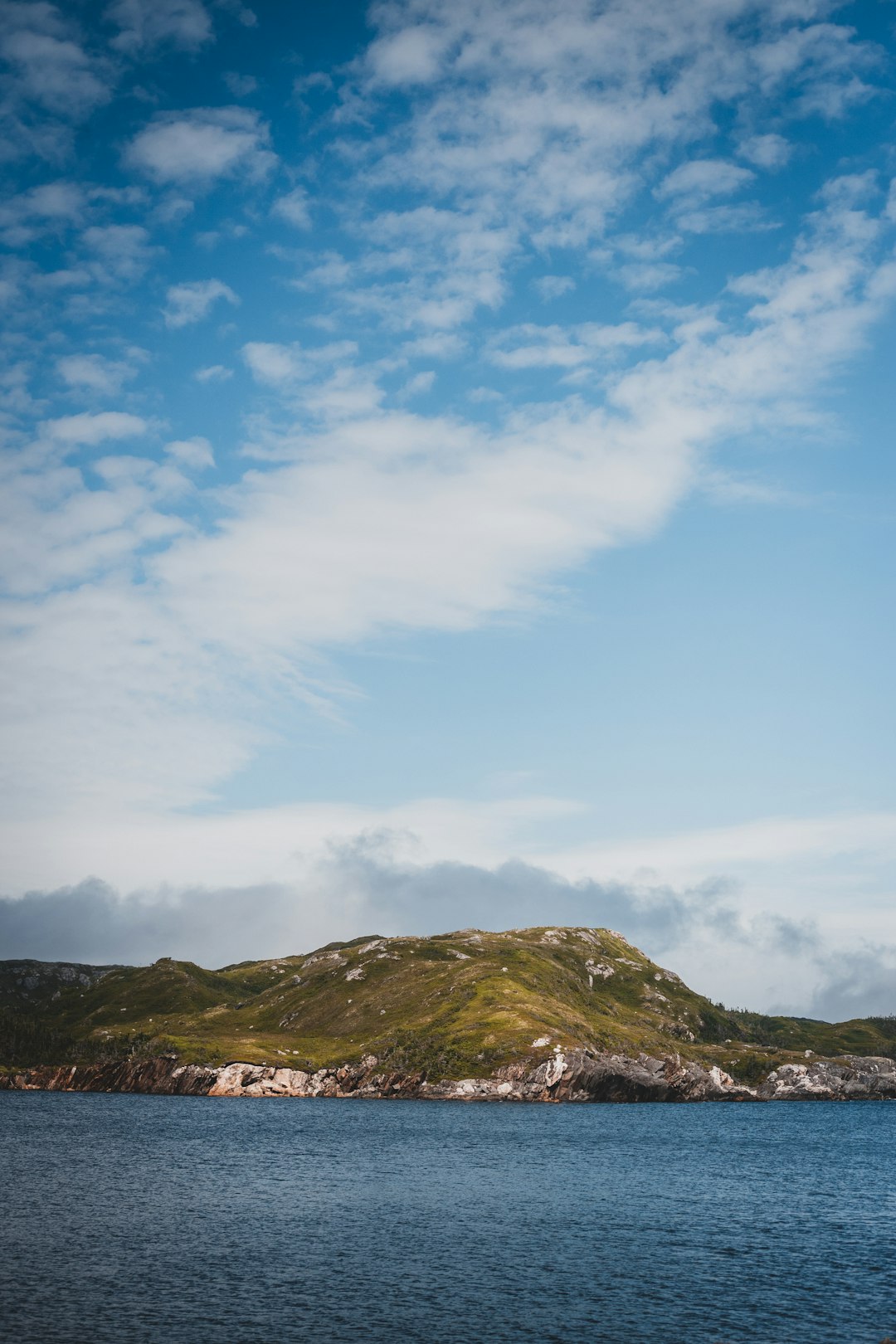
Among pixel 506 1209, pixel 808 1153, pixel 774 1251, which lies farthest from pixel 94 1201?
pixel 808 1153

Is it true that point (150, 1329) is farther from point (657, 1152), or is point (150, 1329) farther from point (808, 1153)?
point (808, 1153)

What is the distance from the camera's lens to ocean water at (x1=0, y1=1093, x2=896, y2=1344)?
61.1 m

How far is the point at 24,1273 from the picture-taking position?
69125mm

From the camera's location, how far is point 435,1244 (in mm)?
84312

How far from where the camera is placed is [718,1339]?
5859cm

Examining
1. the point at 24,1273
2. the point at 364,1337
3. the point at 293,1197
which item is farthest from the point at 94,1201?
the point at 364,1337

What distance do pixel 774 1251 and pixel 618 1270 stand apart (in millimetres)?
18843

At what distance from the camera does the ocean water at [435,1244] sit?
6106 cm

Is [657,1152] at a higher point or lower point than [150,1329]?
lower

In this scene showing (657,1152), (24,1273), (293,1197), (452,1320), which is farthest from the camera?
(657,1152)

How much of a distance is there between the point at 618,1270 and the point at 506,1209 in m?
28.6

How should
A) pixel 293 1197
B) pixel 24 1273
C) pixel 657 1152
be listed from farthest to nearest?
pixel 657 1152 < pixel 293 1197 < pixel 24 1273

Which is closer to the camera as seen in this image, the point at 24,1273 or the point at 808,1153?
the point at 24,1273

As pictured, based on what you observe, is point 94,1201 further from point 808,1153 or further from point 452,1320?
point 808,1153
